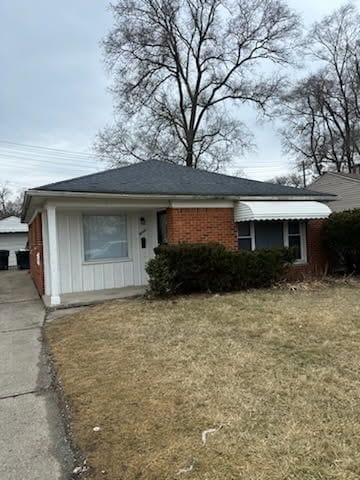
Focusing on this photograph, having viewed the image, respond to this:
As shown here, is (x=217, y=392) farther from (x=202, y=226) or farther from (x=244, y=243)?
(x=244, y=243)

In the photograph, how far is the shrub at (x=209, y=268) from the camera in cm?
899

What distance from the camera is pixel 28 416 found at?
366cm

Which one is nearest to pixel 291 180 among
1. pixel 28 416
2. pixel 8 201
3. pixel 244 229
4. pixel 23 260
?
pixel 23 260

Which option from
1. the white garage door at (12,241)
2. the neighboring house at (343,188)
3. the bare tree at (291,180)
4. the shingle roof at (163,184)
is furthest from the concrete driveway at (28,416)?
the bare tree at (291,180)

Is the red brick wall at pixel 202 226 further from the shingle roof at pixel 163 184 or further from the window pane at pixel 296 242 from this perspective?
the window pane at pixel 296 242

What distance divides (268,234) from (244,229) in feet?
2.58

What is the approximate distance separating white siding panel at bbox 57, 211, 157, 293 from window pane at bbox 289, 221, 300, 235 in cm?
405

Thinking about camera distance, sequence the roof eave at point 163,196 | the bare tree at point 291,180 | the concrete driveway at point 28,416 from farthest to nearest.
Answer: the bare tree at point 291,180 → the roof eave at point 163,196 → the concrete driveway at point 28,416

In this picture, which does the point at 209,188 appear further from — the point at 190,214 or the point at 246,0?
the point at 246,0

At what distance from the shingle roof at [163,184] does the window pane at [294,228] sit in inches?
36.5

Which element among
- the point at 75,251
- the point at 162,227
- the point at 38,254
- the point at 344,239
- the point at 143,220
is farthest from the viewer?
the point at 38,254

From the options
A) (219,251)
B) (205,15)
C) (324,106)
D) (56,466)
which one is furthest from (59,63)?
(324,106)

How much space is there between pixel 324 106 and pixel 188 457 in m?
35.7

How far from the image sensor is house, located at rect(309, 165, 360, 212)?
2314cm
